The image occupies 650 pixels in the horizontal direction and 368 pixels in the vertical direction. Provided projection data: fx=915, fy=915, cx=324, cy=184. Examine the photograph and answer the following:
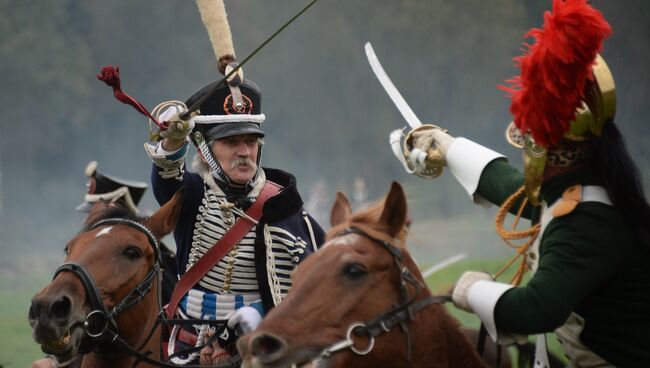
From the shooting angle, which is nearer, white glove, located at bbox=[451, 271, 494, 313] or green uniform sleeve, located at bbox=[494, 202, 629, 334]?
green uniform sleeve, located at bbox=[494, 202, 629, 334]

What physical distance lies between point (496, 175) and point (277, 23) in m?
18.4

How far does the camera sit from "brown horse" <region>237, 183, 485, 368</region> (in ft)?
10.1

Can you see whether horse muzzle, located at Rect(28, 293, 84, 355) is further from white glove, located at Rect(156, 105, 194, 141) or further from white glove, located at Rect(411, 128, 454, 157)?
white glove, located at Rect(411, 128, 454, 157)

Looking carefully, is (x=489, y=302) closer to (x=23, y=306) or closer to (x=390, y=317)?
(x=390, y=317)

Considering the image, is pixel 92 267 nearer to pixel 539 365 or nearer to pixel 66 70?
pixel 539 365

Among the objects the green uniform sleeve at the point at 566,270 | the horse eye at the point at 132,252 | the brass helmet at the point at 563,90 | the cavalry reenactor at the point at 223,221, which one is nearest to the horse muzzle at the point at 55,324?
the horse eye at the point at 132,252

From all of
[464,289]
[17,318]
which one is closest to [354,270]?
[464,289]

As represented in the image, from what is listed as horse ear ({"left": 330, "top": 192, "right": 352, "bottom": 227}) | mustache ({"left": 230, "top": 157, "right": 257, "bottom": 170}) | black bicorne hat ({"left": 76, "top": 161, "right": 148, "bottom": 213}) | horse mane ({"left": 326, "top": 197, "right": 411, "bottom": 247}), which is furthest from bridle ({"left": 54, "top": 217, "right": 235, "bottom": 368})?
black bicorne hat ({"left": 76, "top": 161, "right": 148, "bottom": 213})

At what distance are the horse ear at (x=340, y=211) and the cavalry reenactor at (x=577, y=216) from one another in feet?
2.03

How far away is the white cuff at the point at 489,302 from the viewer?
125 inches

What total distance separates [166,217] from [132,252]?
10.3 inches

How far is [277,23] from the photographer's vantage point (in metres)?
21.7

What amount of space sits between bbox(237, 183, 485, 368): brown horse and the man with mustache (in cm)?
141

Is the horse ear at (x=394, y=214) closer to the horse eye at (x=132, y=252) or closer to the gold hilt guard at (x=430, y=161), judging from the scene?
the gold hilt guard at (x=430, y=161)
